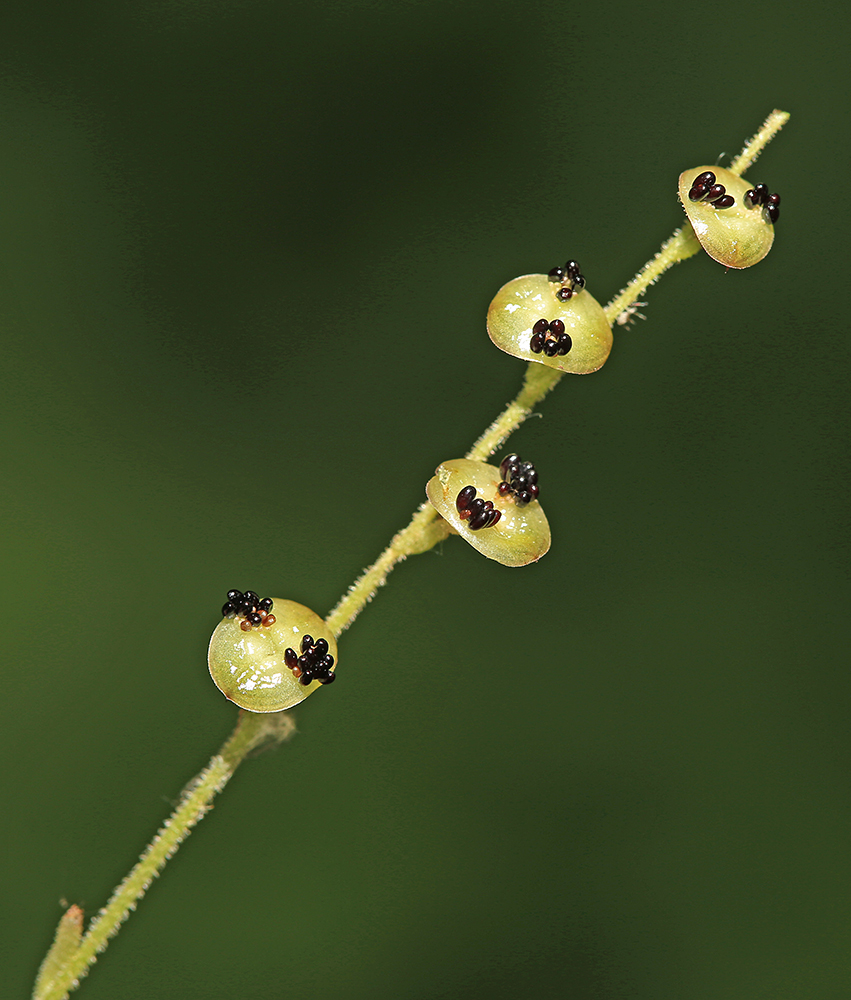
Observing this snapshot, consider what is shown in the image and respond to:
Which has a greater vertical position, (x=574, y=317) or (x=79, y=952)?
(x=574, y=317)

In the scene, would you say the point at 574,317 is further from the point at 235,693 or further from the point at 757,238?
the point at 235,693

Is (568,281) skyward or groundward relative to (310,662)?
skyward

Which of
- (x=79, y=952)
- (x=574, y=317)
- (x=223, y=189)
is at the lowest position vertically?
(x=79, y=952)

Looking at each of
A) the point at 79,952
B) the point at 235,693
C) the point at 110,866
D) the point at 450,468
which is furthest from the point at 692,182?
the point at 110,866

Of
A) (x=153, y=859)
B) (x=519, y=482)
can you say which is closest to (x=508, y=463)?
(x=519, y=482)

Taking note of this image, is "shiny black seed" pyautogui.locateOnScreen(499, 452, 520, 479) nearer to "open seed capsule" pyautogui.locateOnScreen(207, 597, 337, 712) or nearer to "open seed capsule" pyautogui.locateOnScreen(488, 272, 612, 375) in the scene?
"open seed capsule" pyautogui.locateOnScreen(488, 272, 612, 375)

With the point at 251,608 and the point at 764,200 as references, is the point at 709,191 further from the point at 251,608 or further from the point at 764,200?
the point at 251,608
